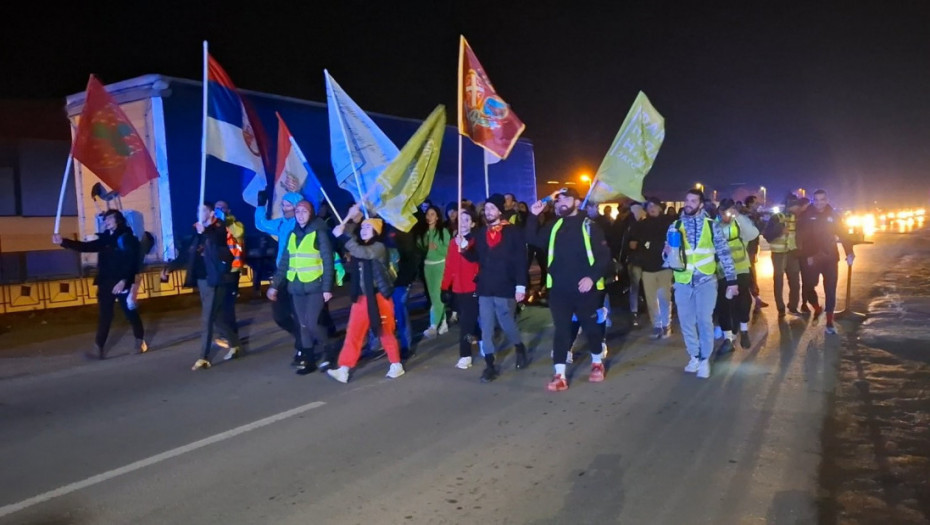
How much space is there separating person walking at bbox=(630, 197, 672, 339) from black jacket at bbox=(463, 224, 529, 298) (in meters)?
2.70

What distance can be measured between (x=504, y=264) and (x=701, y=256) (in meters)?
1.91

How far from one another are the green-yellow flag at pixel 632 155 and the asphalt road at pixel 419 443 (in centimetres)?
192

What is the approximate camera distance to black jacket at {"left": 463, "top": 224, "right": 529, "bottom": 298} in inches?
284

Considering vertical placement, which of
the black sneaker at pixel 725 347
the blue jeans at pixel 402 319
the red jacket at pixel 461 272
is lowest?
the black sneaker at pixel 725 347

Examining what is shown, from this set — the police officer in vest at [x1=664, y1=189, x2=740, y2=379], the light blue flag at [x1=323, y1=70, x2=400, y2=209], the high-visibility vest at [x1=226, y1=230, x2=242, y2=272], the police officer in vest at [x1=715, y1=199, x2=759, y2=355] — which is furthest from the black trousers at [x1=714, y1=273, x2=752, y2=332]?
the high-visibility vest at [x1=226, y1=230, x2=242, y2=272]

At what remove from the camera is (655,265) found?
938cm

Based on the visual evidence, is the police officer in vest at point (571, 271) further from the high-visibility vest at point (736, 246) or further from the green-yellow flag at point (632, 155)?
the high-visibility vest at point (736, 246)

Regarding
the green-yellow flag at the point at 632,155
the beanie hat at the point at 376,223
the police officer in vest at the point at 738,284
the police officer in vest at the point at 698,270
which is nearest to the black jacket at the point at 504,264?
the beanie hat at the point at 376,223

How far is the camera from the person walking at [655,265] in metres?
9.35

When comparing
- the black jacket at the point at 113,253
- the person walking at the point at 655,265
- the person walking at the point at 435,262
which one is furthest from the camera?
the person walking at the point at 435,262

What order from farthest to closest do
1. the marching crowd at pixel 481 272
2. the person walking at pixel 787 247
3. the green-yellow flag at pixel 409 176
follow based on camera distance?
1. the person walking at pixel 787 247
2. the green-yellow flag at pixel 409 176
3. the marching crowd at pixel 481 272

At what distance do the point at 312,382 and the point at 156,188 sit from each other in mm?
6222

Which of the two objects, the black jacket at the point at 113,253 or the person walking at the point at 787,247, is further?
the person walking at the point at 787,247

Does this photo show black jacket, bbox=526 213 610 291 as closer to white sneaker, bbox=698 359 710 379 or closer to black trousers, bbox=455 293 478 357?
black trousers, bbox=455 293 478 357
